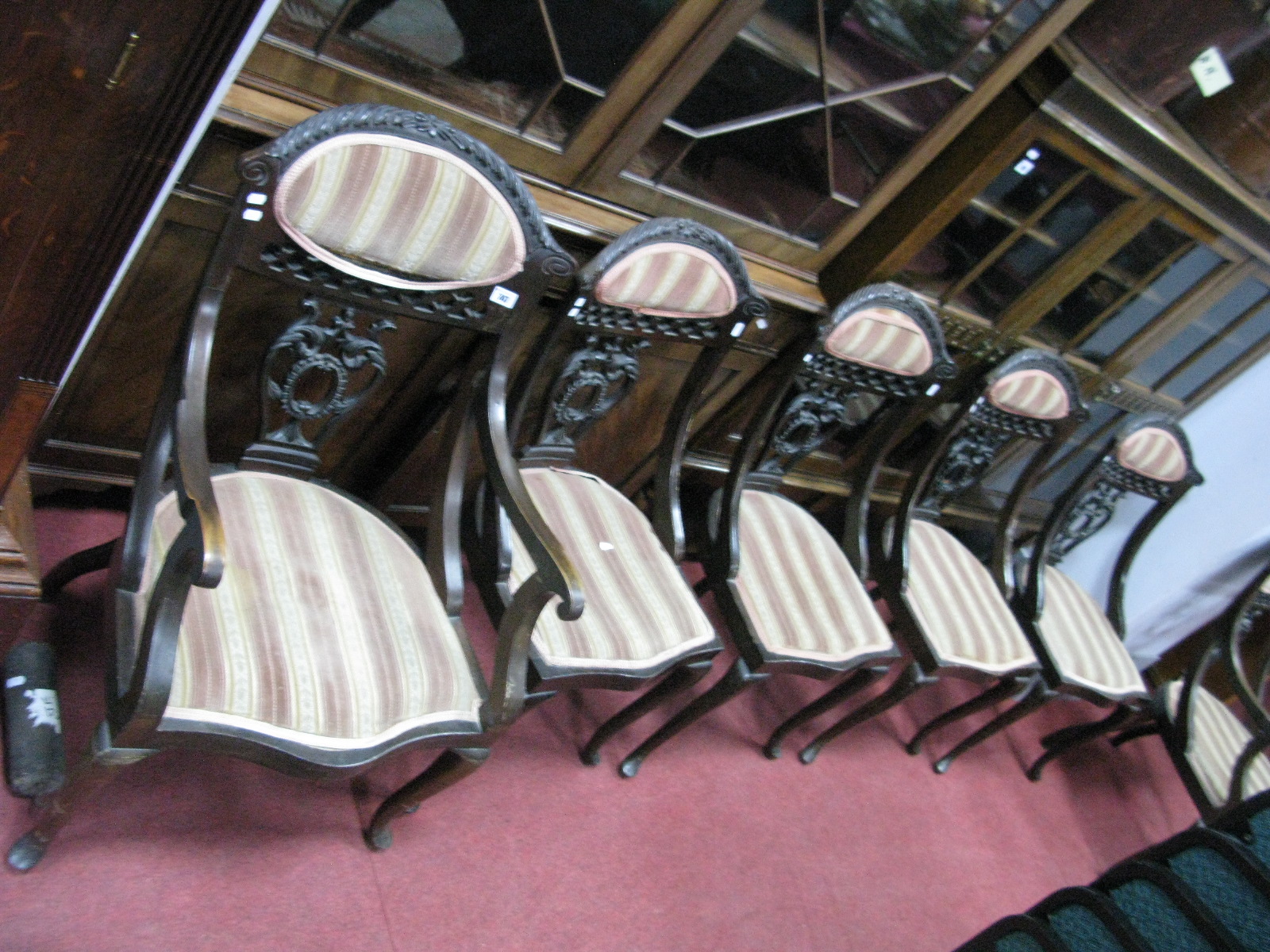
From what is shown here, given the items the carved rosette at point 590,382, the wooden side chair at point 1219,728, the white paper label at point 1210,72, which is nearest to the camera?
the carved rosette at point 590,382

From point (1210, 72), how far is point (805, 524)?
1304mm

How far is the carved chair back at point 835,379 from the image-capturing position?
2016mm

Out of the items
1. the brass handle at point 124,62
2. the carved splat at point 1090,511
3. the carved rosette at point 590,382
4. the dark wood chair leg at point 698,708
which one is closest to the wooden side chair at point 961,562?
the carved splat at point 1090,511

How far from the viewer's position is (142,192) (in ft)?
3.70

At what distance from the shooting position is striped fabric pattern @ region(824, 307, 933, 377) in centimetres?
201

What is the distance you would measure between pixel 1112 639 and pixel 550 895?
174 cm

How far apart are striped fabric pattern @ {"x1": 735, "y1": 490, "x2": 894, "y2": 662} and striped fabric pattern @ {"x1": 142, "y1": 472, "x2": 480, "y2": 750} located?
73 centimetres

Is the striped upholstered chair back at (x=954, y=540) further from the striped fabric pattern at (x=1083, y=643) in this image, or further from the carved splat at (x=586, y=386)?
the carved splat at (x=586, y=386)

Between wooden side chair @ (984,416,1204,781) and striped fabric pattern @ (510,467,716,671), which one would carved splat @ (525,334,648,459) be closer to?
striped fabric pattern @ (510,467,716,671)

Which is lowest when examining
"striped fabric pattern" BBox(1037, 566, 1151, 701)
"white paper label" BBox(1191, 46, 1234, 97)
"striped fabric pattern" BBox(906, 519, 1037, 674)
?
"striped fabric pattern" BBox(906, 519, 1037, 674)

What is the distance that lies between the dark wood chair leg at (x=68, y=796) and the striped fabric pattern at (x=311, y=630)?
10cm

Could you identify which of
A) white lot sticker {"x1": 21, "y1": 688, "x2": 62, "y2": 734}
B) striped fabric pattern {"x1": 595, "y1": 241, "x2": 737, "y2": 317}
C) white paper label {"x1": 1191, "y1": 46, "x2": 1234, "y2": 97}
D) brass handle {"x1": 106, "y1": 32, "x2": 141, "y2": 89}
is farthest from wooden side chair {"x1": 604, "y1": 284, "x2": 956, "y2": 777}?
brass handle {"x1": 106, "y1": 32, "x2": 141, "y2": 89}

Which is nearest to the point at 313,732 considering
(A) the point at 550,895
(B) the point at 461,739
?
(B) the point at 461,739

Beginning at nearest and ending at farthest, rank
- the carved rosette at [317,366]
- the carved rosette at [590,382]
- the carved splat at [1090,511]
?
the carved rosette at [317,366], the carved rosette at [590,382], the carved splat at [1090,511]
